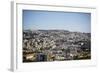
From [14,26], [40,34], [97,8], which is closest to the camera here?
[14,26]

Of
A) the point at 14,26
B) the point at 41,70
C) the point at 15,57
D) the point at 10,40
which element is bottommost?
the point at 41,70

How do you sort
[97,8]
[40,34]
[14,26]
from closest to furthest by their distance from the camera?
[14,26]
[40,34]
[97,8]

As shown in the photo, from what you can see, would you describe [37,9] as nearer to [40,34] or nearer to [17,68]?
[40,34]

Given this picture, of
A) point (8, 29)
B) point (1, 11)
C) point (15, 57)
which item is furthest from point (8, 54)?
point (1, 11)

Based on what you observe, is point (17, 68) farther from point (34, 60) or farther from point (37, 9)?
point (37, 9)

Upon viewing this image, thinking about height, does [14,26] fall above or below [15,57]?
above

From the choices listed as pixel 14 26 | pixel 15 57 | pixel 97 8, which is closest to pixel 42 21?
pixel 14 26

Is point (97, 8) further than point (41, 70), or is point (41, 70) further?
point (97, 8)
